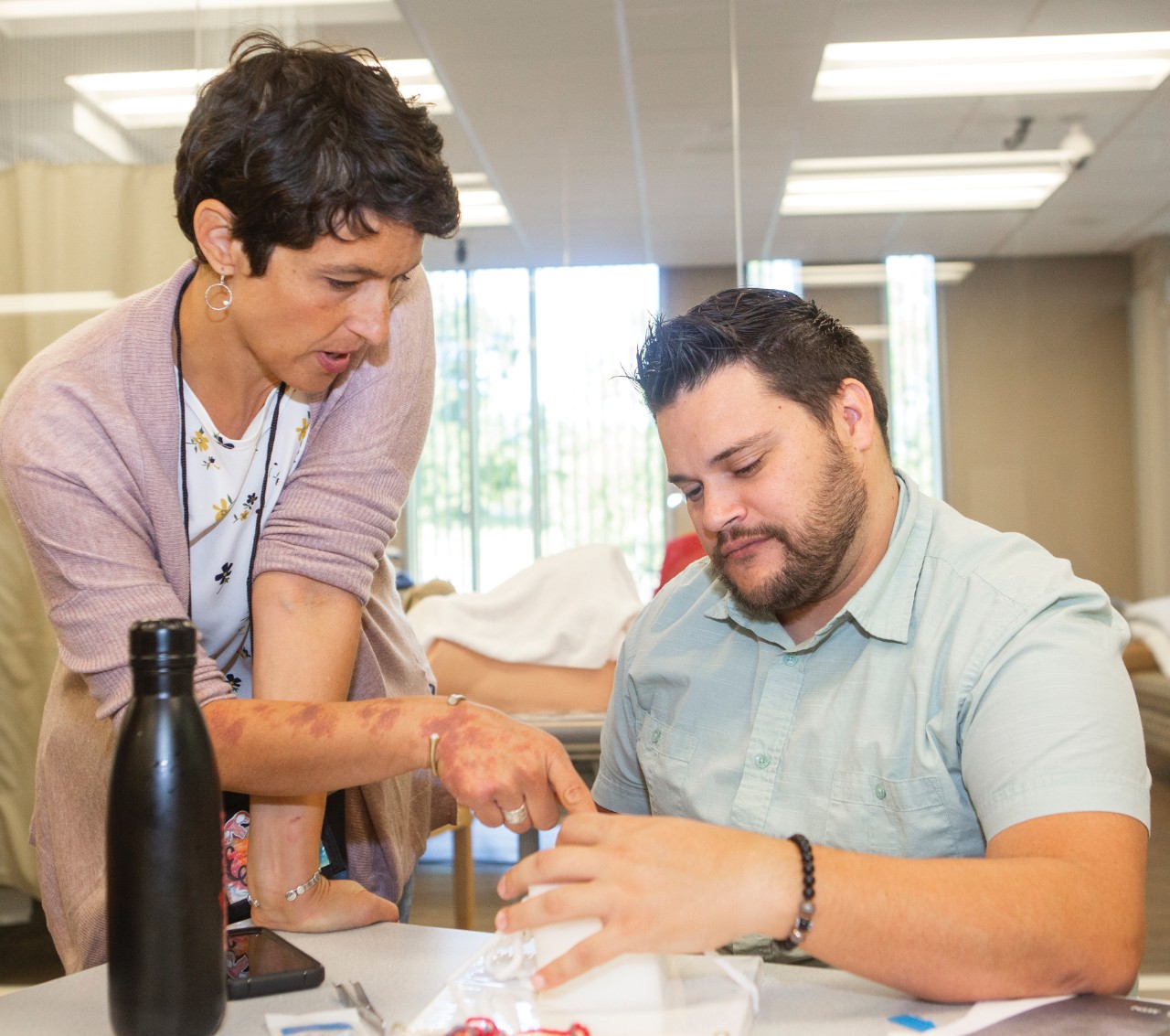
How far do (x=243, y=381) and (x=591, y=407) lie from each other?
10.2ft

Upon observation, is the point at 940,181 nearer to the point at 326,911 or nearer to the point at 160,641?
the point at 326,911

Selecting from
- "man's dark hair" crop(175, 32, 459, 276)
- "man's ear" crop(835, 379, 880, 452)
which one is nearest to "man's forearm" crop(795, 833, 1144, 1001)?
"man's ear" crop(835, 379, 880, 452)

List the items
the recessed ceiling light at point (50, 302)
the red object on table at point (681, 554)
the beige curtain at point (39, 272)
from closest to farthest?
1. the beige curtain at point (39, 272)
2. the recessed ceiling light at point (50, 302)
3. the red object on table at point (681, 554)

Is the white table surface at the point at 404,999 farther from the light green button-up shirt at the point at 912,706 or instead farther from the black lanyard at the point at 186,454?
the black lanyard at the point at 186,454

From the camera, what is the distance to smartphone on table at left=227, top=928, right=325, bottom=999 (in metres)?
0.85

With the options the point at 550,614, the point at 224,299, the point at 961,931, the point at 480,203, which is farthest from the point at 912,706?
the point at 480,203

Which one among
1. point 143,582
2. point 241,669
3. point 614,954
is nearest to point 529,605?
point 241,669

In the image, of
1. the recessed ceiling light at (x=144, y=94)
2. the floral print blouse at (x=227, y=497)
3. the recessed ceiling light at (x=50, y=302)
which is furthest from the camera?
the recessed ceiling light at (x=144, y=94)

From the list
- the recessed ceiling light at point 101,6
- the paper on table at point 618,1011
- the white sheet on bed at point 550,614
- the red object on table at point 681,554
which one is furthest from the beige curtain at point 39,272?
the paper on table at point 618,1011

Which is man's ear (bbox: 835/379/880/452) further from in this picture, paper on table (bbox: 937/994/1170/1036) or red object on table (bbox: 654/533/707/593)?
red object on table (bbox: 654/533/707/593)

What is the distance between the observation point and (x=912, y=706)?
108 cm

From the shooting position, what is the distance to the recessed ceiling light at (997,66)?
3.20m

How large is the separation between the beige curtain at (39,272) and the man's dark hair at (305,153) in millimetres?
1725

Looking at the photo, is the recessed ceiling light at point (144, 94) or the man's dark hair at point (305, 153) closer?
the man's dark hair at point (305, 153)
